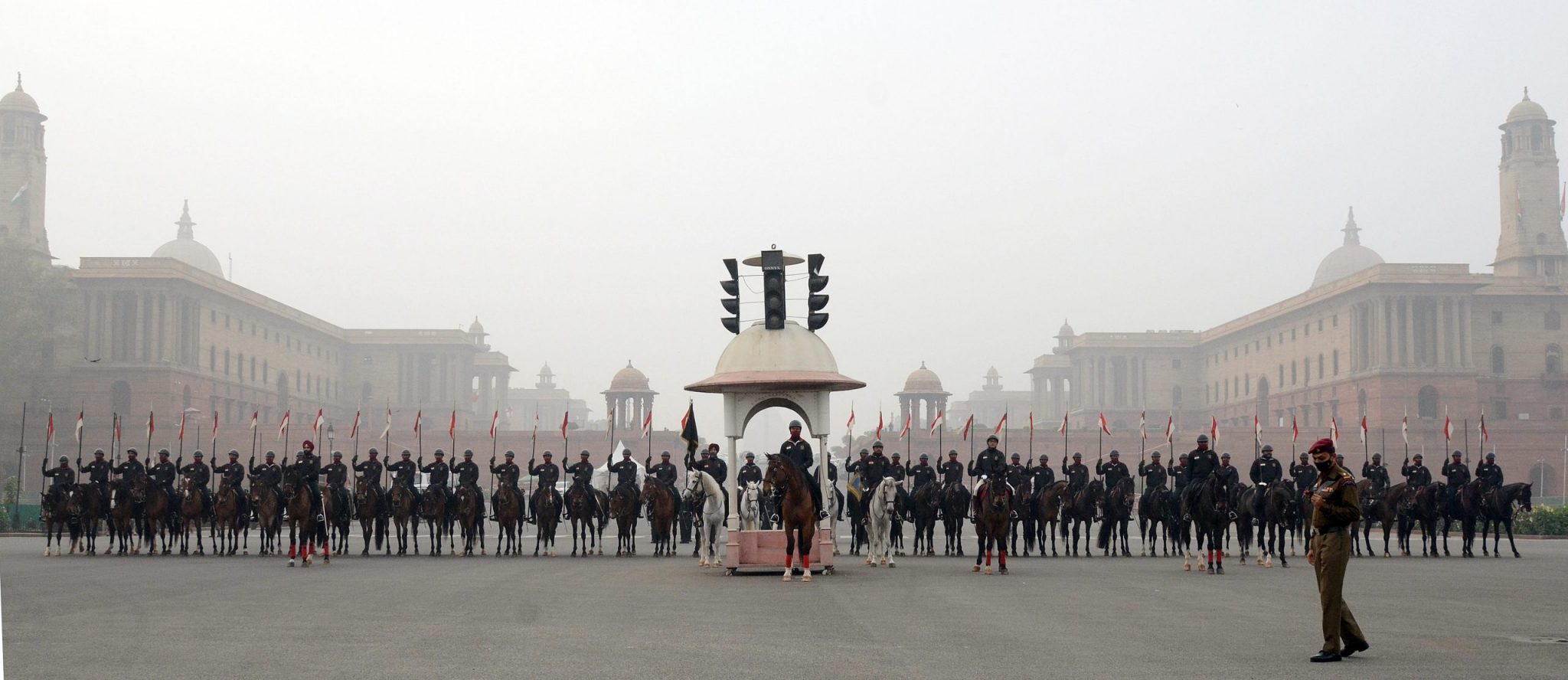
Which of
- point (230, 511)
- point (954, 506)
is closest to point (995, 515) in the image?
point (954, 506)

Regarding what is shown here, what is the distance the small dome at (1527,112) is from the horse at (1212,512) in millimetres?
93789

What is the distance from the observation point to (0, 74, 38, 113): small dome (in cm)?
8838

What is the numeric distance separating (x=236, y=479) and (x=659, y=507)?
8.37m

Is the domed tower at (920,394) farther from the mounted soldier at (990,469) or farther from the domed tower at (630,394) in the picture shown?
the mounted soldier at (990,469)

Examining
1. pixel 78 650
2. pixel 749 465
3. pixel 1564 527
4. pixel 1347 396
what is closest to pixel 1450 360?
pixel 1347 396

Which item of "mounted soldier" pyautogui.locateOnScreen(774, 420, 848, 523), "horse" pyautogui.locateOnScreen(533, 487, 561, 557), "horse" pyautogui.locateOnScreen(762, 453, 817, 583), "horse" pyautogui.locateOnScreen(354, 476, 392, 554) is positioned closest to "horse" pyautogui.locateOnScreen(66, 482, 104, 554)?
"horse" pyautogui.locateOnScreen(354, 476, 392, 554)

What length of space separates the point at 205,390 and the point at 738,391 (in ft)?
280

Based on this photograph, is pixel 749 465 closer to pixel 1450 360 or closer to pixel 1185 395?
pixel 1450 360

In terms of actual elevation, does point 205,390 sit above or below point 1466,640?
above

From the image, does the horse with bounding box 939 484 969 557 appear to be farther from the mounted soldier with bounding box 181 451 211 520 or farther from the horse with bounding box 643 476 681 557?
the mounted soldier with bounding box 181 451 211 520

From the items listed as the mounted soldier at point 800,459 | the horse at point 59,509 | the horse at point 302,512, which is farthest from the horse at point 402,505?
the mounted soldier at point 800,459

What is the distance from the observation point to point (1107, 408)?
13600 cm

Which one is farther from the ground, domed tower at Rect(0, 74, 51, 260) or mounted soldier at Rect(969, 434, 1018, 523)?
domed tower at Rect(0, 74, 51, 260)

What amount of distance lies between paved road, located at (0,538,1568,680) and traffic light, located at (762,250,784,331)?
13.2 ft
